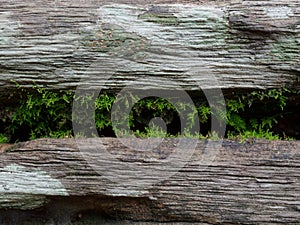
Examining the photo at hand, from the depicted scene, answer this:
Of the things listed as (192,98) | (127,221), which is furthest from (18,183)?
(192,98)

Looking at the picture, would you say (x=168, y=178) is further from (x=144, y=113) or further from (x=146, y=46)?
(x=146, y=46)

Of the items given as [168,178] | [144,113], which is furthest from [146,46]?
[168,178]

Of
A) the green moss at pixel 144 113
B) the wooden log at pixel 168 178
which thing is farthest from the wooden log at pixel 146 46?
the wooden log at pixel 168 178

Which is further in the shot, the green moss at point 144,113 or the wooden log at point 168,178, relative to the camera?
the green moss at point 144,113

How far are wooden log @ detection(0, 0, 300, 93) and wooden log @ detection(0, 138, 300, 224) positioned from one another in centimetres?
43

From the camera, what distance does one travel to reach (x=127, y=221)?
3.03 meters

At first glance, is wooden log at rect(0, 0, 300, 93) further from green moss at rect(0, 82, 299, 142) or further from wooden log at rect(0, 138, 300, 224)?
wooden log at rect(0, 138, 300, 224)

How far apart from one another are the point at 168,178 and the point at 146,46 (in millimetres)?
901

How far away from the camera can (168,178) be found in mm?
2930

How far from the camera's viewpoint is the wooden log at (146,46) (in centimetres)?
297

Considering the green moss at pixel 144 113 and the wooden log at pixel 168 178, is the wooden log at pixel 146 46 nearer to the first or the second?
the green moss at pixel 144 113

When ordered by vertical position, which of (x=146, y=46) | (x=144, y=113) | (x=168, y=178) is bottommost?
(x=168, y=178)

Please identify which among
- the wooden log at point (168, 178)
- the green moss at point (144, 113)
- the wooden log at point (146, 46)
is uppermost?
the wooden log at point (146, 46)

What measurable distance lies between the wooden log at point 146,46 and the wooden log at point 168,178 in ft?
1.43
